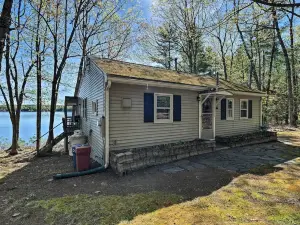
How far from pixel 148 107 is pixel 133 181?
9.18 feet

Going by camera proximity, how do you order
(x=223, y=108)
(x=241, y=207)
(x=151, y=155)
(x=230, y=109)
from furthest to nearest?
(x=230, y=109)
(x=223, y=108)
(x=151, y=155)
(x=241, y=207)

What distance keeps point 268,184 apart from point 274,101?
61.3ft

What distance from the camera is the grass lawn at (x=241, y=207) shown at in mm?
3016

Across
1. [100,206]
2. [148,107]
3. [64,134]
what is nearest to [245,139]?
[148,107]

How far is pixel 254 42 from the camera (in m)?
18.3

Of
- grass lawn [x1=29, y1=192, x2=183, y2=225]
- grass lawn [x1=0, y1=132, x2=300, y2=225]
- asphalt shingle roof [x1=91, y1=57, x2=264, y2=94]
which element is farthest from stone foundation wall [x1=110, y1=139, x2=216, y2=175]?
asphalt shingle roof [x1=91, y1=57, x2=264, y2=94]

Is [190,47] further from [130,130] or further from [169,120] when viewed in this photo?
[130,130]

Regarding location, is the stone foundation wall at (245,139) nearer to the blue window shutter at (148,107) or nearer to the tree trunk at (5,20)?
the blue window shutter at (148,107)

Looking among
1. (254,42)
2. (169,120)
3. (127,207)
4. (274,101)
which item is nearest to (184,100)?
(169,120)

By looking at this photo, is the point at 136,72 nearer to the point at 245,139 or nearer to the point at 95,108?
the point at 95,108

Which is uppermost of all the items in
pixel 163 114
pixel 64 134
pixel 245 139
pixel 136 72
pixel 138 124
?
pixel 136 72

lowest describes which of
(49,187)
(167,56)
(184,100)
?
(49,187)

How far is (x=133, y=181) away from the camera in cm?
497

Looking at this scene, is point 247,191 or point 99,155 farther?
point 99,155
